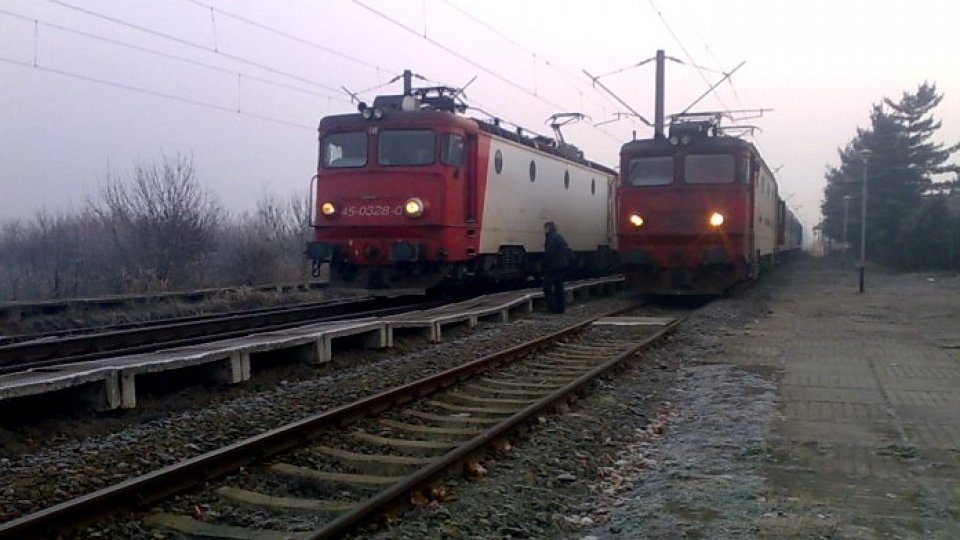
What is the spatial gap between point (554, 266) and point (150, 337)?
7140mm

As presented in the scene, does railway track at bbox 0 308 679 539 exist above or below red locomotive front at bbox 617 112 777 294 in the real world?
below

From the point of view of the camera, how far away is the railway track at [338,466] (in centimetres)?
491

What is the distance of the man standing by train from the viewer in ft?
54.1

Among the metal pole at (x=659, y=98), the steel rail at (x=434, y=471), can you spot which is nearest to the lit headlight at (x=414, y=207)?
the steel rail at (x=434, y=471)

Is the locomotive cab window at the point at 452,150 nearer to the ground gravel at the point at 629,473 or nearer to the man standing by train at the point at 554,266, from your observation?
the man standing by train at the point at 554,266

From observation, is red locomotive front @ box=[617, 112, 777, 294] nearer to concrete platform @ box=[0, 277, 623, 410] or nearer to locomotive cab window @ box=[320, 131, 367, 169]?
locomotive cab window @ box=[320, 131, 367, 169]

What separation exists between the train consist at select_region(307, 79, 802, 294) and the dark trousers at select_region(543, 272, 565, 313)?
143 centimetres

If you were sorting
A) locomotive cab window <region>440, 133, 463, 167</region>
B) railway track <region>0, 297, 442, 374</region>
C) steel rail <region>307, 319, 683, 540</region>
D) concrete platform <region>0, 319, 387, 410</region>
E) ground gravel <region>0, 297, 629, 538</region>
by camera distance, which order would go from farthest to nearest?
locomotive cab window <region>440, 133, 463, 167</region>, railway track <region>0, 297, 442, 374</region>, concrete platform <region>0, 319, 387, 410</region>, ground gravel <region>0, 297, 629, 538</region>, steel rail <region>307, 319, 683, 540</region>

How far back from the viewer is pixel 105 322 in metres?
17.0

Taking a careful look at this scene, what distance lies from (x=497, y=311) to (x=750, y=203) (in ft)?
22.9

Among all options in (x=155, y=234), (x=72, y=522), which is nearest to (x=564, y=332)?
(x=72, y=522)

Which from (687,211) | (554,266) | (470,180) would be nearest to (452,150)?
(470,180)

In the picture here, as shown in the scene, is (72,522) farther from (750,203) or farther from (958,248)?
(958,248)

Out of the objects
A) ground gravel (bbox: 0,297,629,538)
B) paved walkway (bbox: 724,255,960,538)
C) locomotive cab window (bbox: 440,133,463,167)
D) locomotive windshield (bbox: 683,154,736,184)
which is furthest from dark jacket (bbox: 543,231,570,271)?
ground gravel (bbox: 0,297,629,538)
